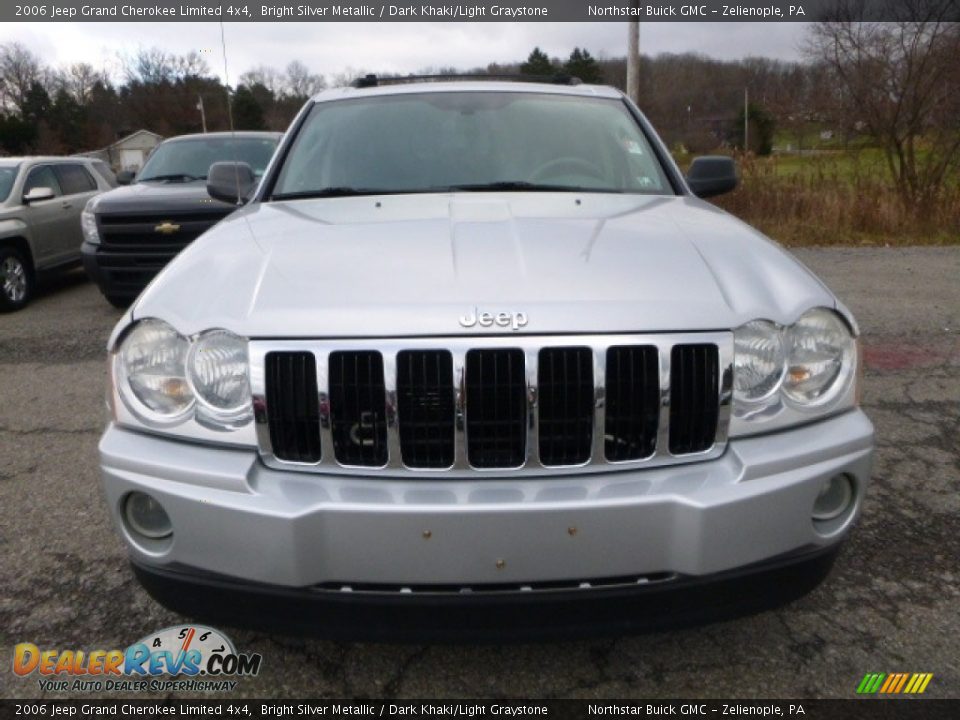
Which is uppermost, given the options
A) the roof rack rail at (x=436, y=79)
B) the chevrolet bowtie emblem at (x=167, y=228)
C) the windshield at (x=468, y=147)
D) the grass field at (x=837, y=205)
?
the roof rack rail at (x=436, y=79)

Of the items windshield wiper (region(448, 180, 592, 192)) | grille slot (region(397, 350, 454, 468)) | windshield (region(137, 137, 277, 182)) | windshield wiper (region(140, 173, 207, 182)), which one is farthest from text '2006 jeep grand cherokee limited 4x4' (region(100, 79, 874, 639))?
windshield (region(137, 137, 277, 182))

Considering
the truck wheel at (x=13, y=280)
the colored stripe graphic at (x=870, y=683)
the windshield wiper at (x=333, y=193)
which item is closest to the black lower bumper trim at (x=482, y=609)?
the colored stripe graphic at (x=870, y=683)

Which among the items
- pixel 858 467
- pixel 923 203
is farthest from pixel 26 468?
pixel 923 203

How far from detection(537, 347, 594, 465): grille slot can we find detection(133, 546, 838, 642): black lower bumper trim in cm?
33

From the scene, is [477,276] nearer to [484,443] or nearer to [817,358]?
[484,443]

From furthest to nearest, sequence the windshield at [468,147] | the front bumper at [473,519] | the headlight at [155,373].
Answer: the windshield at [468,147] → the headlight at [155,373] → the front bumper at [473,519]

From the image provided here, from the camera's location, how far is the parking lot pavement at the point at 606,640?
7.30 ft

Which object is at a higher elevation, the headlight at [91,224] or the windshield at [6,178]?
the windshield at [6,178]

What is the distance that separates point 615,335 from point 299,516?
0.84 metres

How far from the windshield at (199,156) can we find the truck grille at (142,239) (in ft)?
3.59

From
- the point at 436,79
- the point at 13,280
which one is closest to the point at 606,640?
the point at 436,79

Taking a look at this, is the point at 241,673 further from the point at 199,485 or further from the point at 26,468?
the point at 26,468
